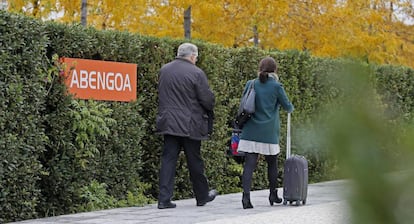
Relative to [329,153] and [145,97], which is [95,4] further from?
[329,153]

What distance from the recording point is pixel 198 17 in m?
19.3

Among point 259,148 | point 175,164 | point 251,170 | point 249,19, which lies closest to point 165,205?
point 175,164

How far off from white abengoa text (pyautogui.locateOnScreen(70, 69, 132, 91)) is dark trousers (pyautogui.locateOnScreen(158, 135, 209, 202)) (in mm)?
825

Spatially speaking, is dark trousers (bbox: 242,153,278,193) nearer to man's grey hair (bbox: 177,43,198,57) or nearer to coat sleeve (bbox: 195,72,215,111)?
coat sleeve (bbox: 195,72,215,111)

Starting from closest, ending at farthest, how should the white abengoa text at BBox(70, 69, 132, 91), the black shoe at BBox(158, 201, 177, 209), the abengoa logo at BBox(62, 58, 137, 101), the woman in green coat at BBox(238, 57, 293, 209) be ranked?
the abengoa logo at BBox(62, 58, 137, 101)
the white abengoa text at BBox(70, 69, 132, 91)
the black shoe at BBox(158, 201, 177, 209)
the woman in green coat at BBox(238, 57, 293, 209)

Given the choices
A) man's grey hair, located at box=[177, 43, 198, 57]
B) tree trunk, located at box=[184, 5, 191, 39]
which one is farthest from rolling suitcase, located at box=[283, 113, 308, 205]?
tree trunk, located at box=[184, 5, 191, 39]

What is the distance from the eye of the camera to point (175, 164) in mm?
9742

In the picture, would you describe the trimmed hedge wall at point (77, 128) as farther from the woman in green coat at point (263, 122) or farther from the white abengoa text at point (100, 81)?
the woman in green coat at point (263, 122)

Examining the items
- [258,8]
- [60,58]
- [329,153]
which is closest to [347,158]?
[329,153]

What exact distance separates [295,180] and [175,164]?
1.44m

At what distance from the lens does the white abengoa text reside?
931 centimetres

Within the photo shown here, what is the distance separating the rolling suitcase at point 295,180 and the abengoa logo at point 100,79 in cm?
187

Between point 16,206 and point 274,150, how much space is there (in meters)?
3.07

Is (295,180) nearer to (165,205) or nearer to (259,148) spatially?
(259,148)
